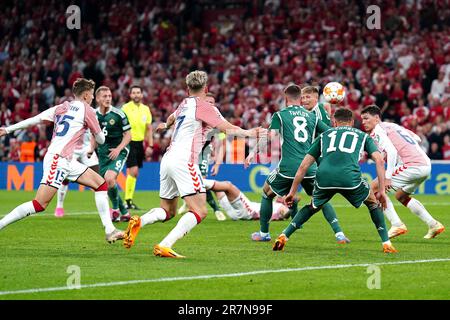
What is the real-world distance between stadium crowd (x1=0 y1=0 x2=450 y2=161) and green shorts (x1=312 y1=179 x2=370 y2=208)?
14.4 metres

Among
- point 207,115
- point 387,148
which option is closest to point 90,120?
point 207,115

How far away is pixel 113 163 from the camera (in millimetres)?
16656

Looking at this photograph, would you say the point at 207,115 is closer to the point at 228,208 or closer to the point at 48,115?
the point at 48,115

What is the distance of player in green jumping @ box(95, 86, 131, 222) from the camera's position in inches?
645

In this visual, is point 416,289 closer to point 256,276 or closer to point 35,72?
point 256,276

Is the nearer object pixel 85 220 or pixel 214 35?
pixel 85 220

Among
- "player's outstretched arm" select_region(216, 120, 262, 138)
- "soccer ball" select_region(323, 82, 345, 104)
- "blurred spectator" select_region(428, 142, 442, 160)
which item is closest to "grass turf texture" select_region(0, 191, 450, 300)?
"player's outstretched arm" select_region(216, 120, 262, 138)

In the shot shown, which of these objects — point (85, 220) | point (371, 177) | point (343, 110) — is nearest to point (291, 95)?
point (343, 110)

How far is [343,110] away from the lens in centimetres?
1154

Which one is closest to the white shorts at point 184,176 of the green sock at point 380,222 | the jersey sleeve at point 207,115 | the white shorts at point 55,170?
the jersey sleeve at point 207,115

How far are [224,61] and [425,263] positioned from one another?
73.3 ft

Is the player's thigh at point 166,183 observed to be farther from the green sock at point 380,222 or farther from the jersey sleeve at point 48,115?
the green sock at point 380,222

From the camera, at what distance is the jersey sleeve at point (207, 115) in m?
10.6

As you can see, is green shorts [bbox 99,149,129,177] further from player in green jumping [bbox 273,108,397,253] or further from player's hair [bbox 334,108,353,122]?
player's hair [bbox 334,108,353,122]
